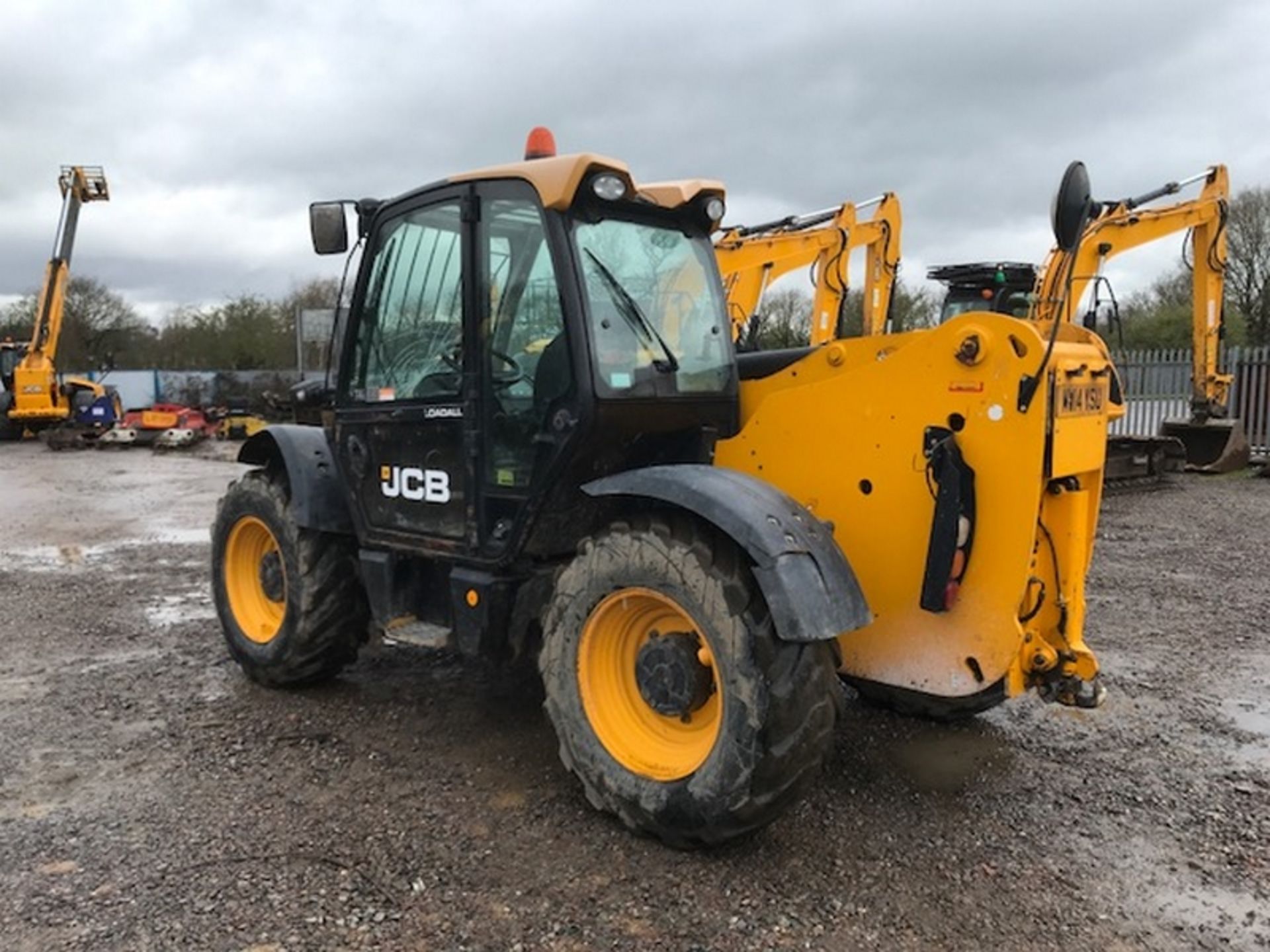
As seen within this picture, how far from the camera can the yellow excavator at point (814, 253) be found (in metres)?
11.5

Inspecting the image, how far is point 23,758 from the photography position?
13.6 feet

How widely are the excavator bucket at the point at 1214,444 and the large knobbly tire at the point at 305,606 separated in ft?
42.3

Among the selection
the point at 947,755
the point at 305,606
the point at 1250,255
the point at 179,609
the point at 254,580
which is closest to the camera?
the point at 947,755

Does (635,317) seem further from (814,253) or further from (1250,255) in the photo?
(1250,255)

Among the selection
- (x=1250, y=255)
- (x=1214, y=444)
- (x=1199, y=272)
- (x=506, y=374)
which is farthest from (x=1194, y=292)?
(x=1250, y=255)

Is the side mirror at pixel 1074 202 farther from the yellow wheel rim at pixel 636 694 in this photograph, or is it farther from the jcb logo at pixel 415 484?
the jcb logo at pixel 415 484

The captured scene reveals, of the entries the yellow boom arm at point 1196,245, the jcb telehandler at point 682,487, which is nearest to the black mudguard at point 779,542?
the jcb telehandler at point 682,487

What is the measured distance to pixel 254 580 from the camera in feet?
17.4

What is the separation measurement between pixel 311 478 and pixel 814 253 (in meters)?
8.04

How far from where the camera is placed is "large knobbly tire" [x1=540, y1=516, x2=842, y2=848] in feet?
9.96

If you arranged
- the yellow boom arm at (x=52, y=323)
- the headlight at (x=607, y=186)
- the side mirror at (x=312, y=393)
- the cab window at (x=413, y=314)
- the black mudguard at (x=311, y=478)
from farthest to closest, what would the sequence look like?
1. the yellow boom arm at (x=52, y=323)
2. the side mirror at (x=312, y=393)
3. the black mudguard at (x=311, y=478)
4. the cab window at (x=413, y=314)
5. the headlight at (x=607, y=186)

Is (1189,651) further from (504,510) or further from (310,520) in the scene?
(310,520)

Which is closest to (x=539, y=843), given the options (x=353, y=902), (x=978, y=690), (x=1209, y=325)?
(x=353, y=902)

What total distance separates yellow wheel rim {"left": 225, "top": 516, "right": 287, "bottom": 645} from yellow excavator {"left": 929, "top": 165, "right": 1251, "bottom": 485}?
8.10 meters
